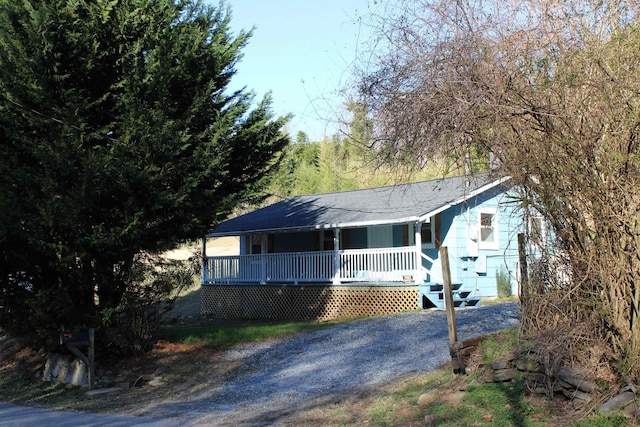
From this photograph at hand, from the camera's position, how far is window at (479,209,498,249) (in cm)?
2158

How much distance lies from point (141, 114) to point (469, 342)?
7705mm

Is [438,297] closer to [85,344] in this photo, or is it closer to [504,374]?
[85,344]

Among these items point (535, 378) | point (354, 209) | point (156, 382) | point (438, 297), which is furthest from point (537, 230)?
point (354, 209)

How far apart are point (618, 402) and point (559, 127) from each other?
307 centimetres

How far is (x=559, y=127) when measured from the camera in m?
8.00

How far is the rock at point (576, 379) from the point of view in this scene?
7574 mm

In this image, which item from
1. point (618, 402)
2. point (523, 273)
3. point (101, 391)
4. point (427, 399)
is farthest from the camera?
point (101, 391)

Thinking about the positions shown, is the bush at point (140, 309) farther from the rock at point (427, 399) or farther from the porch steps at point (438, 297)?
the rock at point (427, 399)

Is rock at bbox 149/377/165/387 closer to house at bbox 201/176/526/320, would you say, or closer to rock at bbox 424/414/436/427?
rock at bbox 424/414/436/427

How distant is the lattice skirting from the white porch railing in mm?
292

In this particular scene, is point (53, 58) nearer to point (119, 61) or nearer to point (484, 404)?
point (119, 61)

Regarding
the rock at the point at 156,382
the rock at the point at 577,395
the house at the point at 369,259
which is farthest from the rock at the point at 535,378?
the house at the point at 369,259

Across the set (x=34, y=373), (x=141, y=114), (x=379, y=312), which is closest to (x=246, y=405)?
(x=141, y=114)

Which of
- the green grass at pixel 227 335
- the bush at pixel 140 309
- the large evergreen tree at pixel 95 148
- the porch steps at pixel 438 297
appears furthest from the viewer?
the porch steps at pixel 438 297
